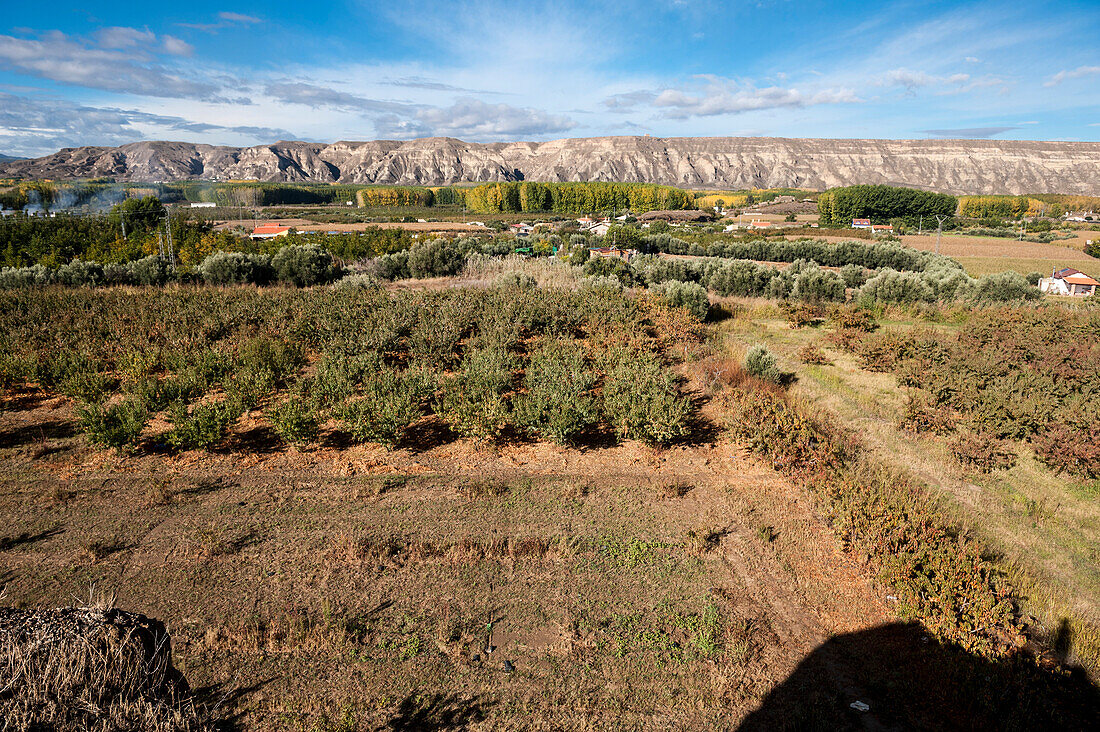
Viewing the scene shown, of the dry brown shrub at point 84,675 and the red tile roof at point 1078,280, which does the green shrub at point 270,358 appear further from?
the red tile roof at point 1078,280

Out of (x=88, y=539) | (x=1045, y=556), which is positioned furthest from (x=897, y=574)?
(x=88, y=539)

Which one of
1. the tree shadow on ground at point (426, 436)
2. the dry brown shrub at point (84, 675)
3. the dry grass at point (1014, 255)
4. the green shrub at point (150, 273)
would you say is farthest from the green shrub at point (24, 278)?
the dry grass at point (1014, 255)

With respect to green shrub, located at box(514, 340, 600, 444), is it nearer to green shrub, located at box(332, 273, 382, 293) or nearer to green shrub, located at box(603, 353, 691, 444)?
green shrub, located at box(603, 353, 691, 444)

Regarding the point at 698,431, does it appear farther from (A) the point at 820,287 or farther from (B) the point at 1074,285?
(B) the point at 1074,285

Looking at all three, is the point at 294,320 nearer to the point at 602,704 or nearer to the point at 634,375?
the point at 634,375

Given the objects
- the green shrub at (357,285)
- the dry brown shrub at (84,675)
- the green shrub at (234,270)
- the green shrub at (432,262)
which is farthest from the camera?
the green shrub at (432,262)

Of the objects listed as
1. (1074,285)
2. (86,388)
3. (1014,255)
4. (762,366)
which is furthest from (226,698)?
(1014,255)

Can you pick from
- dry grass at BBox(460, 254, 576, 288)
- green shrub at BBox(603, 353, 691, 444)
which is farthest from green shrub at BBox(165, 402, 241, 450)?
dry grass at BBox(460, 254, 576, 288)
